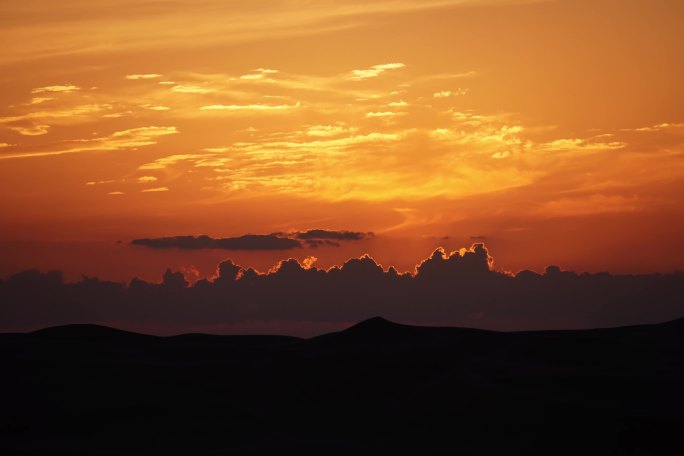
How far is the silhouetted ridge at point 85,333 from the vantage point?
84562mm

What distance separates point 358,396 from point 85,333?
34.8 m

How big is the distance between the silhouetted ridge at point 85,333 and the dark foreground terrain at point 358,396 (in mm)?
3118

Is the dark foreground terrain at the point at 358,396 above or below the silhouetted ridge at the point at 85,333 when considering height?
below

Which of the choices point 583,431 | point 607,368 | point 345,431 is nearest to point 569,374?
point 607,368

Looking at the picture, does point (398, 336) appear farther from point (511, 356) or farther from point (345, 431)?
point (345, 431)

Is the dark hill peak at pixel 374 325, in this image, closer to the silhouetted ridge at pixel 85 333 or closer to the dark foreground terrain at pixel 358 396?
the dark foreground terrain at pixel 358 396

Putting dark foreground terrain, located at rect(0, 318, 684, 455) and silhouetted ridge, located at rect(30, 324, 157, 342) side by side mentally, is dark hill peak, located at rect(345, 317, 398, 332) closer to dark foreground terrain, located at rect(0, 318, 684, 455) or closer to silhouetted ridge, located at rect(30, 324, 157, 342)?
dark foreground terrain, located at rect(0, 318, 684, 455)

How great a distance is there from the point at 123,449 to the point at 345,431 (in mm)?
10978

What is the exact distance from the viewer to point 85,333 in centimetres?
8656

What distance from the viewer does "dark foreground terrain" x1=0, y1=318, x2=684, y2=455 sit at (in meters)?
48.1

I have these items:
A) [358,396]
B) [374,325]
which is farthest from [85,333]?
[358,396]

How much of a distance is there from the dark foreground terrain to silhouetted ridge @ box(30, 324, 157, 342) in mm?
3118

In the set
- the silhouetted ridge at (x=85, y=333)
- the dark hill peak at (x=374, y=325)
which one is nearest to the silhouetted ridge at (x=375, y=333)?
the dark hill peak at (x=374, y=325)

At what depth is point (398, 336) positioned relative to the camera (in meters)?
84.0
